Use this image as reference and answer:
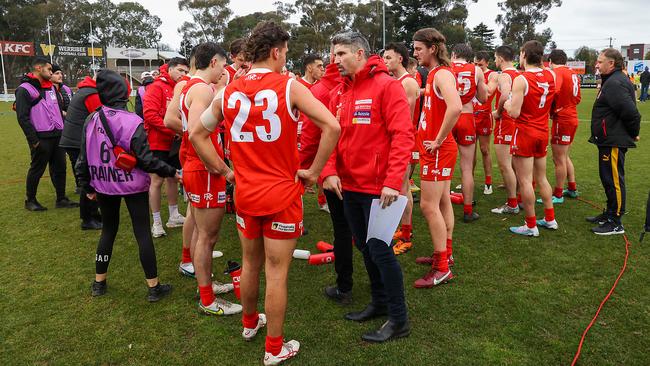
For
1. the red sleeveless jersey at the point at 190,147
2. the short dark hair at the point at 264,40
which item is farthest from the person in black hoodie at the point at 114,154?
the short dark hair at the point at 264,40

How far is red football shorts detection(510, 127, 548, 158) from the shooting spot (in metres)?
5.25

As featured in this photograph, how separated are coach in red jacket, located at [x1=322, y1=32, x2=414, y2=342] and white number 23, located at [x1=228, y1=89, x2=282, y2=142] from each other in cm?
73

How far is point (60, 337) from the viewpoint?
338cm

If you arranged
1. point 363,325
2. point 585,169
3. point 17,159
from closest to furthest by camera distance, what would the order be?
1. point 363,325
2. point 585,169
3. point 17,159

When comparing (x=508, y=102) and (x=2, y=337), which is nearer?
(x=2, y=337)

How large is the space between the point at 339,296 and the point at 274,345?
3.48 ft

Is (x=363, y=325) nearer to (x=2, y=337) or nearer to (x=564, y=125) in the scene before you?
(x=2, y=337)

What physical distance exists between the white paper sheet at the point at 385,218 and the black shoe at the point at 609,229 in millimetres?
3739

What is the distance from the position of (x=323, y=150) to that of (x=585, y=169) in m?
8.53

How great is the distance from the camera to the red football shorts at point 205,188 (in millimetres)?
3566

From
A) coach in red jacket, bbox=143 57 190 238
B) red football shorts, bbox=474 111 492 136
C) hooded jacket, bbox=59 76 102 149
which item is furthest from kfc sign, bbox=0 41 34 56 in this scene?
red football shorts, bbox=474 111 492 136

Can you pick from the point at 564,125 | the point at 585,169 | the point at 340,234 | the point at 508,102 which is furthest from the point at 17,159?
the point at 585,169

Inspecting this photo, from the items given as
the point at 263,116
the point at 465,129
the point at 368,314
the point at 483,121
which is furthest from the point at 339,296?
the point at 483,121

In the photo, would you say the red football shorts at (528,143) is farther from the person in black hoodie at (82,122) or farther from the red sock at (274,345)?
the person in black hoodie at (82,122)
